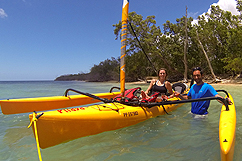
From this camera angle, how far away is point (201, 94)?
11.7ft

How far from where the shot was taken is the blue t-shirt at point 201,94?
352 centimetres

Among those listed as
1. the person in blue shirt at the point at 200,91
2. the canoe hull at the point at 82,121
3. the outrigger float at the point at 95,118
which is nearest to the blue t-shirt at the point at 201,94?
the person in blue shirt at the point at 200,91

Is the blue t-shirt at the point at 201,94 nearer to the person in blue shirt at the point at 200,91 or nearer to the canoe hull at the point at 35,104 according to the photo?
the person in blue shirt at the point at 200,91

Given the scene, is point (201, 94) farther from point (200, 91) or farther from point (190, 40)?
point (190, 40)

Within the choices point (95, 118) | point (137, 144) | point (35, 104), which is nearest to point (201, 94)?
point (137, 144)

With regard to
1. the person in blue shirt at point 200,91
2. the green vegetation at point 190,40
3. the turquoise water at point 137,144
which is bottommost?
the turquoise water at point 137,144

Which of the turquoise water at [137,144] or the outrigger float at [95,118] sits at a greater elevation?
the outrigger float at [95,118]

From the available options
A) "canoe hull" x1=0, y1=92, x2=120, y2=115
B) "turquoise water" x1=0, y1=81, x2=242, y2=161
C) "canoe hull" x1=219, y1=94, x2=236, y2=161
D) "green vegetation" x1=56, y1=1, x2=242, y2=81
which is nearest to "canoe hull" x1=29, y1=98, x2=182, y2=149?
"turquoise water" x1=0, y1=81, x2=242, y2=161

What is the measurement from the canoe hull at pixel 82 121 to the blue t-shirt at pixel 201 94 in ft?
3.82

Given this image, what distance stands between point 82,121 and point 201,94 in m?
2.63

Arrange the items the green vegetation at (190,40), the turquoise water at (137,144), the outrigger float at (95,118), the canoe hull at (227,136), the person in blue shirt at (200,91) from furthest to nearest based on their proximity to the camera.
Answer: the green vegetation at (190,40)
the person in blue shirt at (200,91)
the turquoise water at (137,144)
the outrigger float at (95,118)
the canoe hull at (227,136)

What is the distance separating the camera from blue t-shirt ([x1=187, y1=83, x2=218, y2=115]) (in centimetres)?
352

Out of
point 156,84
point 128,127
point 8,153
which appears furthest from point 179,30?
point 8,153

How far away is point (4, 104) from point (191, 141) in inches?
193
